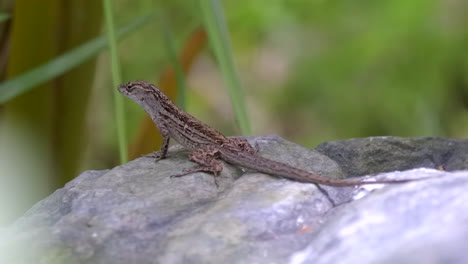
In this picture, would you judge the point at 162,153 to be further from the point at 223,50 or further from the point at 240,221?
the point at 240,221

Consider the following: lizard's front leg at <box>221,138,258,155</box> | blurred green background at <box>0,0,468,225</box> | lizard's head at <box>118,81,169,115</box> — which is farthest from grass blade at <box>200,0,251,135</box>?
blurred green background at <box>0,0,468,225</box>

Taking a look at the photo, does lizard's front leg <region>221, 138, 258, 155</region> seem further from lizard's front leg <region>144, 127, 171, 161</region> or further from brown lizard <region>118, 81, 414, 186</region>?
lizard's front leg <region>144, 127, 171, 161</region>

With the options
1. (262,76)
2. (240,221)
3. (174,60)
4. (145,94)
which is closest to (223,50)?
(174,60)

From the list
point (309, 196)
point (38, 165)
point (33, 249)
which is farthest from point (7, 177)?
point (309, 196)

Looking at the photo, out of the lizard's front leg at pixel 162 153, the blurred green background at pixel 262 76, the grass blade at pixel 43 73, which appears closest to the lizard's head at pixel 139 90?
the blurred green background at pixel 262 76

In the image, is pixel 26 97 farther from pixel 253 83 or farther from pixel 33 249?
pixel 253 83

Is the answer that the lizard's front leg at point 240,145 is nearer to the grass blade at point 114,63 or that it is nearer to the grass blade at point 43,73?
the grass blade at point 114,63
